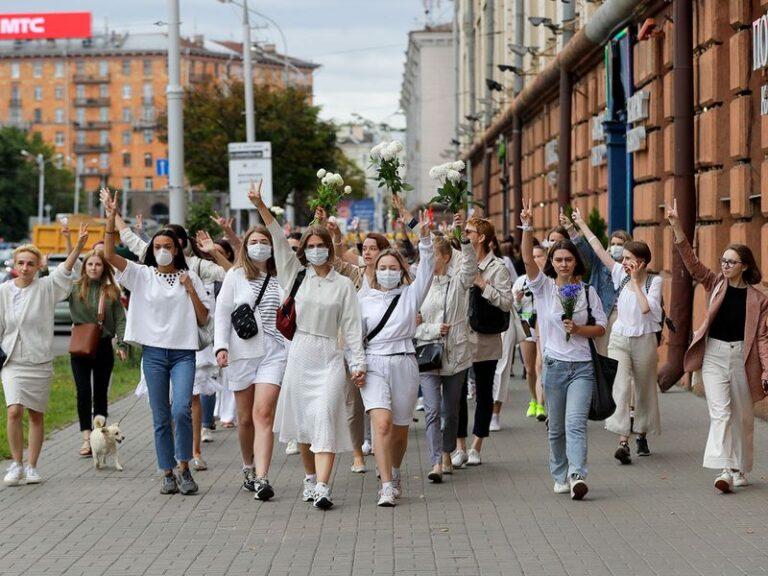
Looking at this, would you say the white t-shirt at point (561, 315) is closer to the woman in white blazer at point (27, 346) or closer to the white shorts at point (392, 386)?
the white shorts at point (392, 386)

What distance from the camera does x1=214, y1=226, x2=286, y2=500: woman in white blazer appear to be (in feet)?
32.5

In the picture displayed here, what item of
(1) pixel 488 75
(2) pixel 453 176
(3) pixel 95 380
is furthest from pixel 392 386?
(1) pixel 488 75

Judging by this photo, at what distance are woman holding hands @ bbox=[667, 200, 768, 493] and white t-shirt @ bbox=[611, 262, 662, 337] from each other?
3.99 ft

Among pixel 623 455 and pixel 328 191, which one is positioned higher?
pixel 328 191

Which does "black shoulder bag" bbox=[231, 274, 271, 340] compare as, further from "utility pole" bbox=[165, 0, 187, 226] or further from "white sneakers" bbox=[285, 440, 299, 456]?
"utility pole" bbox=[165, 0, 187, 226]

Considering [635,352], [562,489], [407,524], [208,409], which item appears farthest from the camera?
[208,409]

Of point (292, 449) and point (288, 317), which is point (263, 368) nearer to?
point (288, 317)

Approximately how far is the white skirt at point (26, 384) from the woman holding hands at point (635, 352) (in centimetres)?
414

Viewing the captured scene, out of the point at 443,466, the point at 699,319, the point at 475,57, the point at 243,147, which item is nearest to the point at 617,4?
the point at 699,319

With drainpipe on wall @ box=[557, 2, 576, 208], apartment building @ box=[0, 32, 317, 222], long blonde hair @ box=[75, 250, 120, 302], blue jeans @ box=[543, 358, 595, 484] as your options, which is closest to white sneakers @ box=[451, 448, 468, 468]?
A: blue jeans @ box=[543, 358, 595, 484]

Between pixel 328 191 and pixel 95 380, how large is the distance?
8.21ft

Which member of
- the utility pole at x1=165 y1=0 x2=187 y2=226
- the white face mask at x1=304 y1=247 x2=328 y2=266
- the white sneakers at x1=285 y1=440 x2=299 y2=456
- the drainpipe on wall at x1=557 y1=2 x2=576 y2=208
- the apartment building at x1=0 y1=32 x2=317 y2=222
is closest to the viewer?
the white face mask at x1=304 y1=247 x2=328 y2=266

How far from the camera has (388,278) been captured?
9.58m

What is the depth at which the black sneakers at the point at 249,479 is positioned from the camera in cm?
1001
